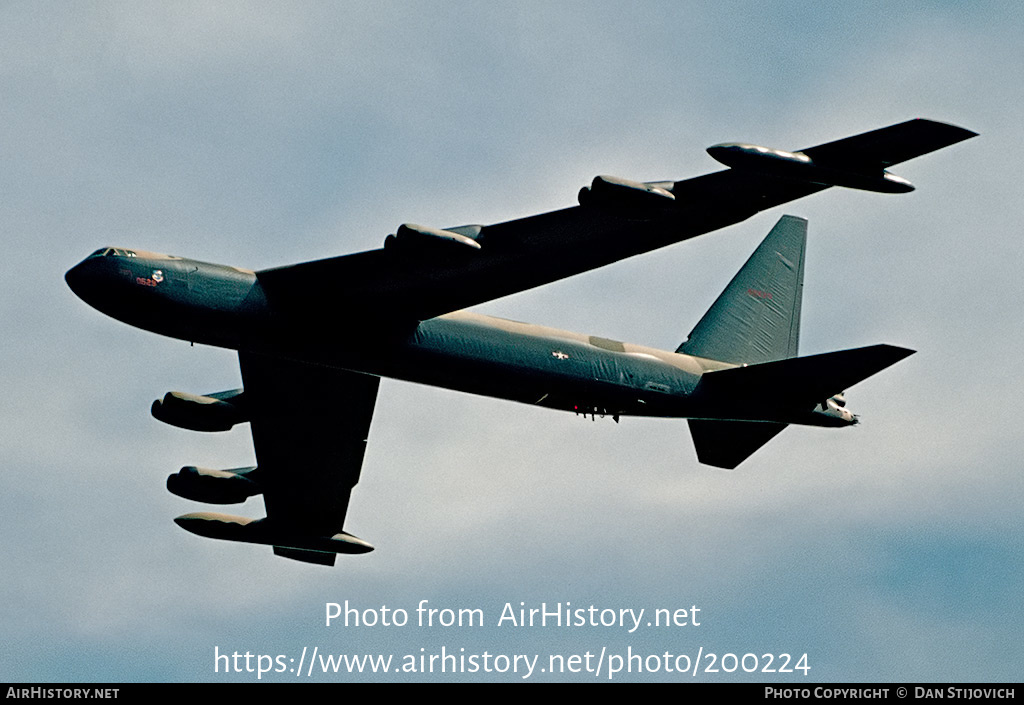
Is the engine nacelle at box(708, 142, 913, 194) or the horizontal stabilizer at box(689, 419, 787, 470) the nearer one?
the engine nacelle at box(708, 142, 913, 194)

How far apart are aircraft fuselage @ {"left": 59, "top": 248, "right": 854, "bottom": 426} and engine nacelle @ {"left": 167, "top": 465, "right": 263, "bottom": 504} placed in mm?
6562

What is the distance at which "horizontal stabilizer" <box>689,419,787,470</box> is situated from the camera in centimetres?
4609

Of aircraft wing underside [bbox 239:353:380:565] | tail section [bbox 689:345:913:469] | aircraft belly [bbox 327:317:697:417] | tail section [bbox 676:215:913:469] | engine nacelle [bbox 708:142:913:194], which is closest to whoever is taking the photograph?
engine nacelle [bbox 708:142:913:194]

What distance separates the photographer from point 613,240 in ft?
129

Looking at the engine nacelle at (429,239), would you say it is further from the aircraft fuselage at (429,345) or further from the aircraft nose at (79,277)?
the aircraft nose at (79,277)

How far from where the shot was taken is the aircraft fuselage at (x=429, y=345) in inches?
1511

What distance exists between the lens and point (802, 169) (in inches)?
1411

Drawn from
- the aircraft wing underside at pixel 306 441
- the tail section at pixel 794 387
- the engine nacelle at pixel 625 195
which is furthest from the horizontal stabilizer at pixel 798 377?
the aircraft wing underside at pixel 306 441

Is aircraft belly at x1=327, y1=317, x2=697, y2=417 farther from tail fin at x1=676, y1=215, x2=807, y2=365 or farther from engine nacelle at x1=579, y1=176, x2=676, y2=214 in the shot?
engine nacelle at x1=579, y1=176, x2=676, y2=214

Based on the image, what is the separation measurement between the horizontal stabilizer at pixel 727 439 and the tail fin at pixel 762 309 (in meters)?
1.96

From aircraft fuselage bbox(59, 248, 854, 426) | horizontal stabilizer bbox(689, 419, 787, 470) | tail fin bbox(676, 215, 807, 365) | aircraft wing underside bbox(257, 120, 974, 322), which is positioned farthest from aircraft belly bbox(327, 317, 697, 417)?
tail fin bbox(676, 215, 807, 365)

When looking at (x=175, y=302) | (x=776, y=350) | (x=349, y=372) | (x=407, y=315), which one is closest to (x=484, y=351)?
(x=407, y=315)

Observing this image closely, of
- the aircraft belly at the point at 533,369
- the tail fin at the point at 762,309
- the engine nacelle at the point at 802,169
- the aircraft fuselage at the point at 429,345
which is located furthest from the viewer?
the tail fin at the point at 762,309
